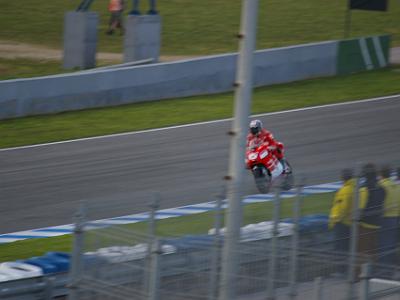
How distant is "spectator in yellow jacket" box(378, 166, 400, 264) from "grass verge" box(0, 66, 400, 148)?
13.7 m

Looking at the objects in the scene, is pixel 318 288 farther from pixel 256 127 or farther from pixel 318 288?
pixel 256 127

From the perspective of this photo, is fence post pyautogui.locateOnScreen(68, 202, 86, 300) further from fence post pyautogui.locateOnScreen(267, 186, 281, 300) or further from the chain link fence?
fence post pyautogui.locateOnScreen(267, 186, 281, 300)

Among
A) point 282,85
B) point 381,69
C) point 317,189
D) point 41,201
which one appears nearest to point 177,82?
point 282,85

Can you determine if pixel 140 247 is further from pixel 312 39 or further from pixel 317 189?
pixel 312 39

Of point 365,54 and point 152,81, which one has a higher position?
point 365,54

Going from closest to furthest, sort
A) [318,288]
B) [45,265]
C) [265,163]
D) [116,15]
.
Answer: [318,288] < [45,265] < [265,163] < [116,15]

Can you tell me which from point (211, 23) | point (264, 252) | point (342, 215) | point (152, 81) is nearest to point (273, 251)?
point (264, 252)

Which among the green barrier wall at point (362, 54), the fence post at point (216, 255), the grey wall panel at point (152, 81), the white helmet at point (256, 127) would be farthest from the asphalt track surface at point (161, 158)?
the fence post at point (216, 255)

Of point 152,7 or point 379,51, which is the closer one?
point 152,7

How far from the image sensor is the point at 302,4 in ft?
141

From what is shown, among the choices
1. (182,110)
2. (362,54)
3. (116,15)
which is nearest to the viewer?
(182,110)

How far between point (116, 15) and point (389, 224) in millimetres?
29156

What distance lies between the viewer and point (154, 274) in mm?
7590

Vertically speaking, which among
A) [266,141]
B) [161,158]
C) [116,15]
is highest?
[116,15]
